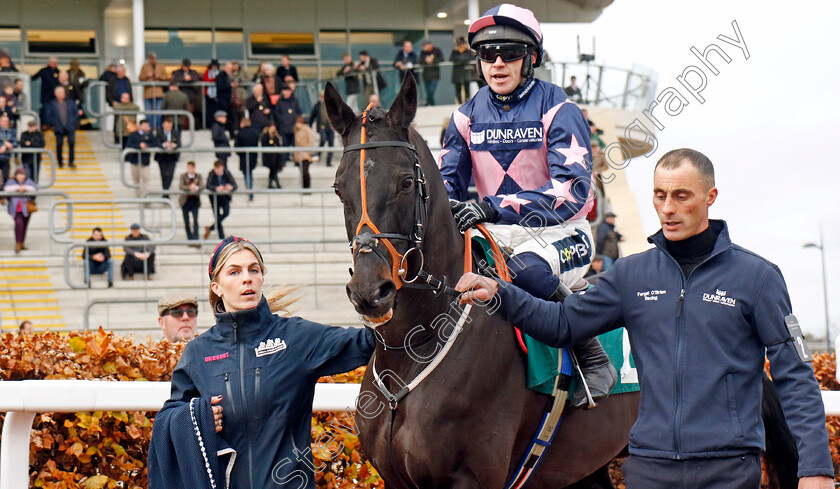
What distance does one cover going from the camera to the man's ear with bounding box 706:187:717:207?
108 inches

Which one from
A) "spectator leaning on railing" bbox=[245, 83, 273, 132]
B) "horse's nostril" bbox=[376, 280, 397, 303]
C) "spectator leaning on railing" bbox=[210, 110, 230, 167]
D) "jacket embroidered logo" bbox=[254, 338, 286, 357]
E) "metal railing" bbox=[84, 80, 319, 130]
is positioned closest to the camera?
"horse's nostril" bbox=[376, 280, 397, 303]

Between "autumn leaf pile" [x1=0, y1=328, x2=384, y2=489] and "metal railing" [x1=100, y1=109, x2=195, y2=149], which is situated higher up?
"metal railing" [x1=100, y1=109, x2=195, y2=149]

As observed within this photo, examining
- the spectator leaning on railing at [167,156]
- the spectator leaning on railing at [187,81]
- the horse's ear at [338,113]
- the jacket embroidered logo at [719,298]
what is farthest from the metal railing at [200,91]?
the jacket embroidered logo at [719,298]

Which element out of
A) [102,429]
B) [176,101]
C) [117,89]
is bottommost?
[102,429]

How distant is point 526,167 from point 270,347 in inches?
50.2

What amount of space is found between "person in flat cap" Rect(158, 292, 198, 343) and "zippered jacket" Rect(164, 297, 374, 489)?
9.64ft

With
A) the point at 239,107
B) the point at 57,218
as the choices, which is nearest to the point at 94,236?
the point at 57,218

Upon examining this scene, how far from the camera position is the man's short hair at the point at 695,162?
274 centimetres

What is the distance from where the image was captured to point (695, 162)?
2.74 m

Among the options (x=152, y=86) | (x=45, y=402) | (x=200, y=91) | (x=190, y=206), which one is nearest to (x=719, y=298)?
(x=45, y=402)

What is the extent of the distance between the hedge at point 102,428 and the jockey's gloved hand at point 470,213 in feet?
4.15

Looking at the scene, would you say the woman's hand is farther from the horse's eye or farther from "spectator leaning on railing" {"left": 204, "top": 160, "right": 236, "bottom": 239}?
"spectator leaning on railing" {"left": 204, "top": 160, "right": 236, "bottom": 239}

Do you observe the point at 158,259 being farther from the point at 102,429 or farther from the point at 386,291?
the point at 386,291

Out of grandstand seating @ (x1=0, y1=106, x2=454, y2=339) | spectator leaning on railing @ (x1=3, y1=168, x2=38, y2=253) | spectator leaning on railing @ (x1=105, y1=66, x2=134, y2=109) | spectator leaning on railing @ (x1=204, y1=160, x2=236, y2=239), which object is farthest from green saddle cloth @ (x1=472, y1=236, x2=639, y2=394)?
spectator leaning on railing @ (x1=105, y1=66, x2=134, y2=109)
